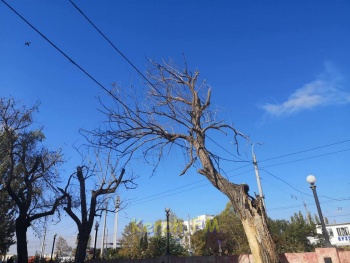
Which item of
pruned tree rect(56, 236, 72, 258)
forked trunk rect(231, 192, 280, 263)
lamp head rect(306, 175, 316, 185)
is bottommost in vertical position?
forked trunk rect(231, 192, 280, 263)

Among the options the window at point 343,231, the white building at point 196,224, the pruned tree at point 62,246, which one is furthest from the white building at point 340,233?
the pruned tree at point 62,246

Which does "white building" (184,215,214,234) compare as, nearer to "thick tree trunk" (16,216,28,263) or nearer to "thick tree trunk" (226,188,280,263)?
"thick tree trunk" (16,216,28,263)

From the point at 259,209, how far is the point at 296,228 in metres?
31.6

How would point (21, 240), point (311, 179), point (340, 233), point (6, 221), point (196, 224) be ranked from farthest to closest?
point (196, 224), point (340, 233), point (6, 221), point (21, 240), point (311, 179)

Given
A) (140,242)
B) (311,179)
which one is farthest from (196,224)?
(311,179)

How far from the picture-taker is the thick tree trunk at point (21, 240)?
1683 centimetres

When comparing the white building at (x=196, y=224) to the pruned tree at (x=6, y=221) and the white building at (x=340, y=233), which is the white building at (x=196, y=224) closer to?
the white building at (x=340, y=233)

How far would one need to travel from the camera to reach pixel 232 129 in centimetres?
1089

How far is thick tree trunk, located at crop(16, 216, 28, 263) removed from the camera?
55.2ft

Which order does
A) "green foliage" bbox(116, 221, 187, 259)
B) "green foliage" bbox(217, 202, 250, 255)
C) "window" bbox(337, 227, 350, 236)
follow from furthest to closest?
"window" bbox(337, 227, 350, 236) < "green foliage" bbox(116, 221, 187, 259) < "green foliage" bbox(217, 202, 250, 255)

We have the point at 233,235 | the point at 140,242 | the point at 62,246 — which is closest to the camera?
the point at 233,235

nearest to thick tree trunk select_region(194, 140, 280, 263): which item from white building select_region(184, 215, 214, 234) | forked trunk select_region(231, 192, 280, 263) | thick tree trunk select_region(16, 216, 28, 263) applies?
forked trunk select_region(231, 192, 280, 263)

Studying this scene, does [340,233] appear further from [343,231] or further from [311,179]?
[311,179]

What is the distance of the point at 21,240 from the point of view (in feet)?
56.1
